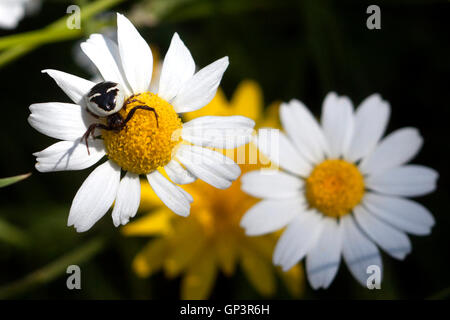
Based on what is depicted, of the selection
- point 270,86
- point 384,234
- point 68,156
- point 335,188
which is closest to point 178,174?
point 68,156

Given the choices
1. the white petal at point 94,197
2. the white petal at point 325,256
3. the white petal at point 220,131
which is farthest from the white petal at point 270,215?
the white petal at point 94,197

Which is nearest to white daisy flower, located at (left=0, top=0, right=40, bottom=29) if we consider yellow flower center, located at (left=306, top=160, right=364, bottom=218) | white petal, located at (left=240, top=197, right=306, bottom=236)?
white petal, located at (left=240, top=197, right=306, bottom=236)

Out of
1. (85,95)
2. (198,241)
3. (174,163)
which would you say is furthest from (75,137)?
(198,241)

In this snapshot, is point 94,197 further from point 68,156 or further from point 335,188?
point 335,188

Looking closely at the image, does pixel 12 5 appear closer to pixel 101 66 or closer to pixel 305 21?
pixel 101 66

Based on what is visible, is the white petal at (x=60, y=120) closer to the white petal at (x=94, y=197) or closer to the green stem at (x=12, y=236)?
the white petal at (x=94, y=197)
